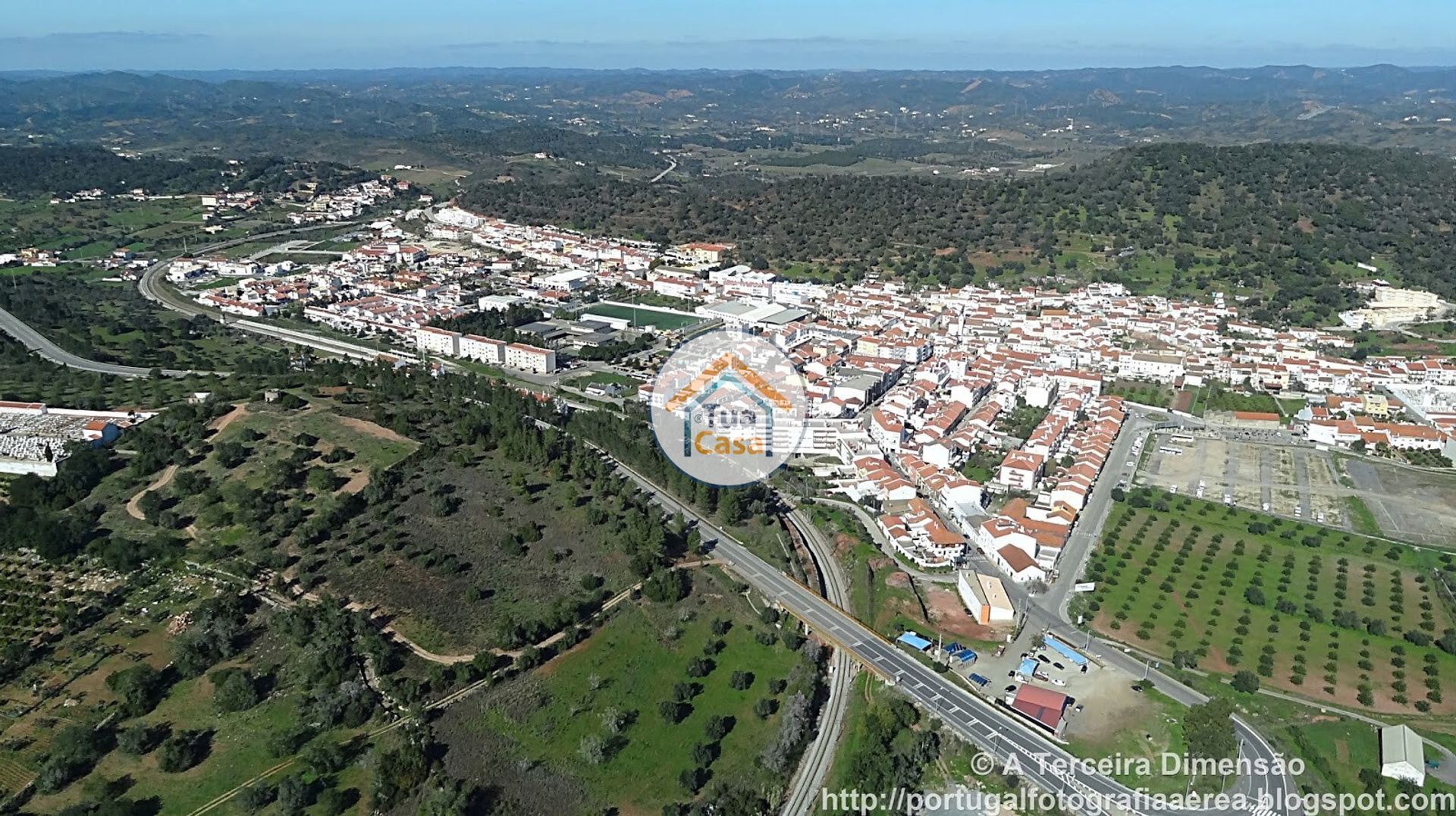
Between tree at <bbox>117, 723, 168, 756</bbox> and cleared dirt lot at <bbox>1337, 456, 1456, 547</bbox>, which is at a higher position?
cleared dirt lot at <bbox>1337, 456, 1456, 547</bbox>

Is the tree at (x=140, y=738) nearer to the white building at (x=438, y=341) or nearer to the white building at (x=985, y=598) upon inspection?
the white building at (x=985, y=598)

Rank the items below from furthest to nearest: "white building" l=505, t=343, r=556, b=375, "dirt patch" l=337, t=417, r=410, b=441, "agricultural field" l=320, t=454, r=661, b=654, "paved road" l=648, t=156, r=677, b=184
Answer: "paved road" l=648, t=156, r=677, b=184 < "white building" l=505, t=343, r=556, b=375 < "dirt patch" l=337, t=417, r=410, b=441 < "agricultural field" l=320, t=454, r=661, b=654

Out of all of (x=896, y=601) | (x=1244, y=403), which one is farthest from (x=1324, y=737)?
(x=1244, y=403)

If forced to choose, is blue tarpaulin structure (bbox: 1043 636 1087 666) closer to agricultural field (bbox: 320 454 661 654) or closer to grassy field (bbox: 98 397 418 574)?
agricultural field (bbox: 320 454 661 654)

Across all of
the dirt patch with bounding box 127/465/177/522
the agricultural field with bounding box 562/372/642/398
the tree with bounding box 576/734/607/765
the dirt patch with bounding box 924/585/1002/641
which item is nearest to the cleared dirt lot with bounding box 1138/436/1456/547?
the dirt patch with bounding box 924/585/1002/641

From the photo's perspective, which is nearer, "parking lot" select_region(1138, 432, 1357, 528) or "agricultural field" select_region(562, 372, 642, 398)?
"parking lot" select_region(1138, 432, 1357, 528)

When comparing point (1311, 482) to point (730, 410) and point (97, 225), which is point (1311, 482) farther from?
point (97, 225)

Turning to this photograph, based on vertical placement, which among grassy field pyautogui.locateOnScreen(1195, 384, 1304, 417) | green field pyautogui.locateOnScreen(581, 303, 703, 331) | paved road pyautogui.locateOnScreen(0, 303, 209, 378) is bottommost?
paved road pyautogui.locateOnScreen(0, 303, 209, 378)

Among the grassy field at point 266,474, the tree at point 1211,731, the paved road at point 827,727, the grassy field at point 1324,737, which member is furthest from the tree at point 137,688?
the grassy field at point 1324,737
